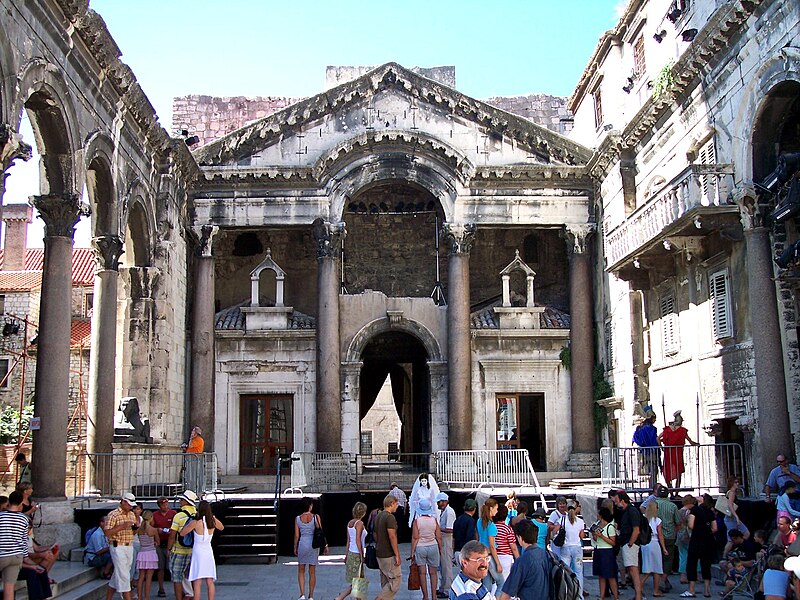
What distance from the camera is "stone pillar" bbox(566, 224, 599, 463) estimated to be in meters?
26.3

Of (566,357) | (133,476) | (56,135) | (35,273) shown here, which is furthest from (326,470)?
(35,273)

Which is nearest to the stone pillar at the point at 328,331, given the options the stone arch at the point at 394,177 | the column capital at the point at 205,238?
the stone arch at the point at 394,177

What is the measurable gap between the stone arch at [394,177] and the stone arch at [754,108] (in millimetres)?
9994

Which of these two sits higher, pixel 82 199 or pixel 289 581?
pixel 82 199

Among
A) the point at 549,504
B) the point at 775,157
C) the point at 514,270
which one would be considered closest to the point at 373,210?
the point at 514,270

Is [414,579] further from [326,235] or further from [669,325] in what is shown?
[326,235]

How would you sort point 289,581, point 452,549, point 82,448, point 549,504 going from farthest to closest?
point 82,448, point 549,504, point 289,581, point 452,549

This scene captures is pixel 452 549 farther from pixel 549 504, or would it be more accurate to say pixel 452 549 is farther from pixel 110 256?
pixel 110 256

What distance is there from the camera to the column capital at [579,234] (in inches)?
1058

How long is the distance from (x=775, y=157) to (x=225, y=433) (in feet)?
54.7

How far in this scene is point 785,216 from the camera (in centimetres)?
1675

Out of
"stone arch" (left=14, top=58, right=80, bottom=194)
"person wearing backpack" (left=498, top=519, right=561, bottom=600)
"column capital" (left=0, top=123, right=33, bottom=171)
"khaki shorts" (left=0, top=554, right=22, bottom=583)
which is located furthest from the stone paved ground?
"stone arch" (left=14, top=58, right=80, bottom=194)

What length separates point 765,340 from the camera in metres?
17.1

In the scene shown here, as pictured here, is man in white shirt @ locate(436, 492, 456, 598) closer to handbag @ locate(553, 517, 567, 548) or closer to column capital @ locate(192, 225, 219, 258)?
handbag @ locate(553, 517, 567, 548)
